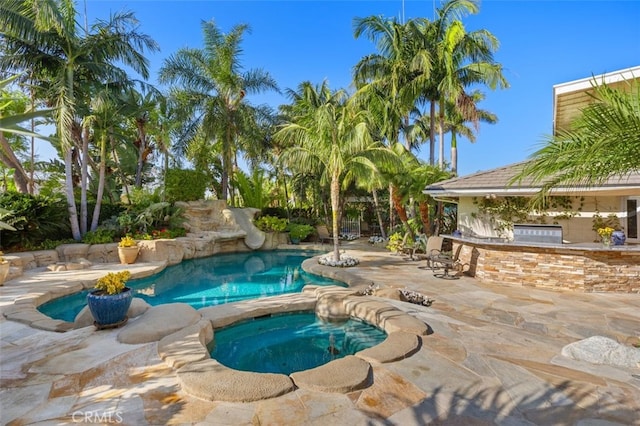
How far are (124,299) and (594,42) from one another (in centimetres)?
1304

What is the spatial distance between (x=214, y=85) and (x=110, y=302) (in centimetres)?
1628

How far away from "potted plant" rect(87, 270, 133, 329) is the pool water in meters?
1.63

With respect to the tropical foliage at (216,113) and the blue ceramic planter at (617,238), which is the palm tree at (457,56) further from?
the blue ceramic planter at (617,238)

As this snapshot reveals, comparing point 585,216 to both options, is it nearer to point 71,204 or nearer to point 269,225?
point 269,225

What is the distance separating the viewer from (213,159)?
21.3m

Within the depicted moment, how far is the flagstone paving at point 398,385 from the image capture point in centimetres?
304

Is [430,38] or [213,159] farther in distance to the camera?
[213,159]

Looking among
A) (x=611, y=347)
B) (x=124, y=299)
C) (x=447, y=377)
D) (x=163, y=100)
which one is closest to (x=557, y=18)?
(x=611, y=347)

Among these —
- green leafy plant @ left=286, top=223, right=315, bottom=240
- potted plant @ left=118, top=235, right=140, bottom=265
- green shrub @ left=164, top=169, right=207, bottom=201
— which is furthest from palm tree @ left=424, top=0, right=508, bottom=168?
potted plant @ left=118, top=235, right=140, bottom=265

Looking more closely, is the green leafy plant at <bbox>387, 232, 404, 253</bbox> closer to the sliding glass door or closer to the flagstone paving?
the sliding glass door

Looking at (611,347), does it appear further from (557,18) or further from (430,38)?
(430,38)

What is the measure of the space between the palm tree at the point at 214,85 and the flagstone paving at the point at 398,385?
562 inches

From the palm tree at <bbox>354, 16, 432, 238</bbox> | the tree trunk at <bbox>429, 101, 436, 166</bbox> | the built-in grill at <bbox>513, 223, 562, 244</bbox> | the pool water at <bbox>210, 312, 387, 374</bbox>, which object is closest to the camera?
the pool water at <bbox>210, 312, 387, 374</bbox>
